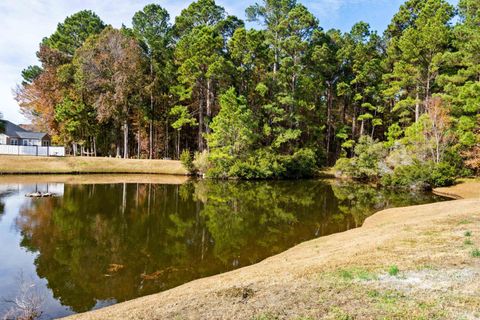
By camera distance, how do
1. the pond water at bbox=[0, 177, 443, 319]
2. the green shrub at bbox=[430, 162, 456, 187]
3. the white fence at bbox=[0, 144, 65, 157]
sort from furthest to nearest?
the white fence at bbox=[0, 144, 65, 157]
the green shrub at bbox=[430, 162, 456, 187]
the pond water at bbox=[0, 177, 443, 319]

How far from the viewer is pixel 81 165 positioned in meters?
42.7

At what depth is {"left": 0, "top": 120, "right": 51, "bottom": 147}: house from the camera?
55938 mm

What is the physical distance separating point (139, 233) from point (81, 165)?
30.5m

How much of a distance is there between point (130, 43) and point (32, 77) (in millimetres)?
25834

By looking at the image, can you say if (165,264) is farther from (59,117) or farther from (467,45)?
(59,117)

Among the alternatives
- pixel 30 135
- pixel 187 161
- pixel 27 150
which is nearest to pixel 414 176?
pixel 187 161

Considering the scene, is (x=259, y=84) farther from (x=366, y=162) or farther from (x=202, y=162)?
(x=366, y=162)

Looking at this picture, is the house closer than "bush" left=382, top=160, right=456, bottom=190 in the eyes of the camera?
No

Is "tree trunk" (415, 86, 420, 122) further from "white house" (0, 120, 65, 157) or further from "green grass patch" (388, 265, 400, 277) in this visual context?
"white house" (0, 120, 65, 157)

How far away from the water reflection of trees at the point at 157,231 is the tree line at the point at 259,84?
42.4 ft

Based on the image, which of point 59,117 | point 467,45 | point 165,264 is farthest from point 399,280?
point 59,117

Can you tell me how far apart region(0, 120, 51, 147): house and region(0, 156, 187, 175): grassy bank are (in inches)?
660

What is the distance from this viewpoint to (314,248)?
1246 centimetres

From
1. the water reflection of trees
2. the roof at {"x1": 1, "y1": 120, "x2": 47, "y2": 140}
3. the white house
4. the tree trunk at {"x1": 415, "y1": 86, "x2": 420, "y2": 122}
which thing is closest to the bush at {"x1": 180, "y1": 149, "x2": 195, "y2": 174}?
the water reflection of trees
